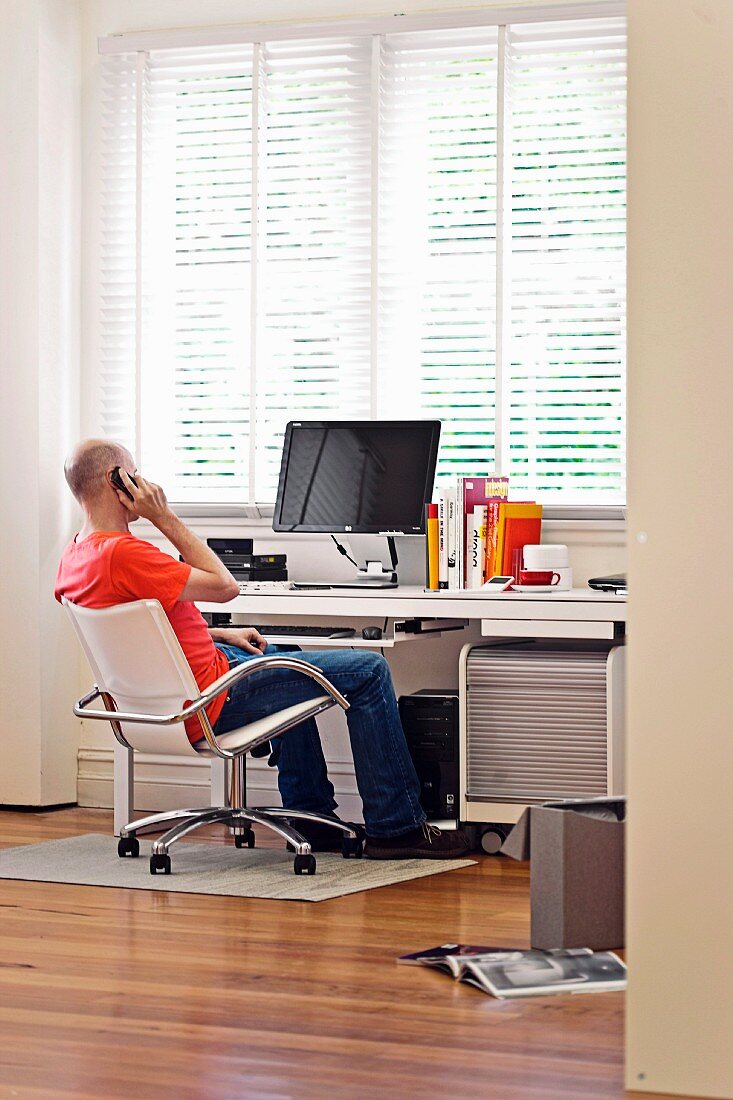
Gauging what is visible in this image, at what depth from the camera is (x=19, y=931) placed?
11.9 feet

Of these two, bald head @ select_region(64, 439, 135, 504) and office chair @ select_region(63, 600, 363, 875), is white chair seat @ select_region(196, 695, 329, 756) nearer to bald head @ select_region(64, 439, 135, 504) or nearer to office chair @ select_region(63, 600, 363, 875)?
office chair @ select_region(63, 600, 363, 875)

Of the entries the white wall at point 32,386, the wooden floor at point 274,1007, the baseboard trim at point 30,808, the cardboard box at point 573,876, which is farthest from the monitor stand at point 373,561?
the cardboard box at point 573,876

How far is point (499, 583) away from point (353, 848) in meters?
0.95

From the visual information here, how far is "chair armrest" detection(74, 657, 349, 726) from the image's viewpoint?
4.08 meters

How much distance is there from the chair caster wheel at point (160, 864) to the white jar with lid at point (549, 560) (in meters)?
1.43

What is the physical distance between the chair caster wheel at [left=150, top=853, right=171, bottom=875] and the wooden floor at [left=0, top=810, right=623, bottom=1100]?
0.21m

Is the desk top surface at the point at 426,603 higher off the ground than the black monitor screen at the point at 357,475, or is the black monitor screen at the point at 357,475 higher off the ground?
the black monitor screen at the point at 357,475

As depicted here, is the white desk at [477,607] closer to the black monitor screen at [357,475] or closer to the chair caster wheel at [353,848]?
the black monitor screen at [357,475]

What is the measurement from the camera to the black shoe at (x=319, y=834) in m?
4.65

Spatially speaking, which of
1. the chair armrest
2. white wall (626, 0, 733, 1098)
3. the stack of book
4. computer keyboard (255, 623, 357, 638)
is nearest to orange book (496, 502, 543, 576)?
the stack of book

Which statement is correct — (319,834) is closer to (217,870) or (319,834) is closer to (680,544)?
(217,870)

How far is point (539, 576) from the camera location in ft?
15.8

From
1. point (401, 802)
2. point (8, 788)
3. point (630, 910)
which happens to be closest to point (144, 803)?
point (8, 788)

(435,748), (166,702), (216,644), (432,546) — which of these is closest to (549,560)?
(432,546)
